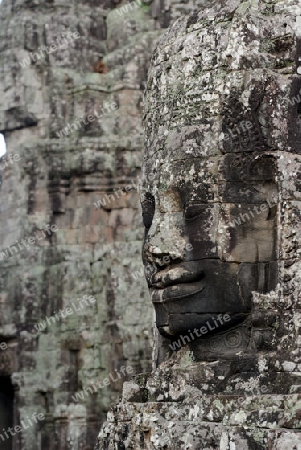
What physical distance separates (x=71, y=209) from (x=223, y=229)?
1411 centimetres

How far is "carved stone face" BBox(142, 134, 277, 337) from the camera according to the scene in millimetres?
14672

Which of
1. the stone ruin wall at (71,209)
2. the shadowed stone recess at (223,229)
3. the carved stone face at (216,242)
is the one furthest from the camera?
the stone ruin wall at (71,209)

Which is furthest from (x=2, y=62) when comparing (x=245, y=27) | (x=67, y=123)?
(x=245, y=27)

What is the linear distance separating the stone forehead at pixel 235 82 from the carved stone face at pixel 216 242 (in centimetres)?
15

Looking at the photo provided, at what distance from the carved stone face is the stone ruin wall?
12198 mm

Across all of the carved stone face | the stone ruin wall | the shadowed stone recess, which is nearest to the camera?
the shadowed stone recess

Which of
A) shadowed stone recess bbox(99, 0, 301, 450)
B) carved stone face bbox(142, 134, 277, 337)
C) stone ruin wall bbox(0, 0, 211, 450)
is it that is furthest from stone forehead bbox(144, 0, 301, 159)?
stone ruin wall bbox(0, 0, 211, 450)

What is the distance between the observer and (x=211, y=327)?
1480cm

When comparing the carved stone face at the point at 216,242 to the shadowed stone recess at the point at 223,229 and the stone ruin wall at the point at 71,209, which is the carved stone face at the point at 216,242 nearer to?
the shadowed stone recess at the point at 223,229

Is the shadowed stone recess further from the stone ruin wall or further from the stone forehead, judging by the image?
the stone ruin wall

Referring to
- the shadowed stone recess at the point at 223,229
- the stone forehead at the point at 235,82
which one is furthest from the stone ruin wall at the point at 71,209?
the stone forehead at the point at 235,82

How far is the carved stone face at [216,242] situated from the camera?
14.7m

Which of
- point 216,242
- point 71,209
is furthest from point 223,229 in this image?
point 71,209

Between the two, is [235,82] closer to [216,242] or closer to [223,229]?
[223,229]
